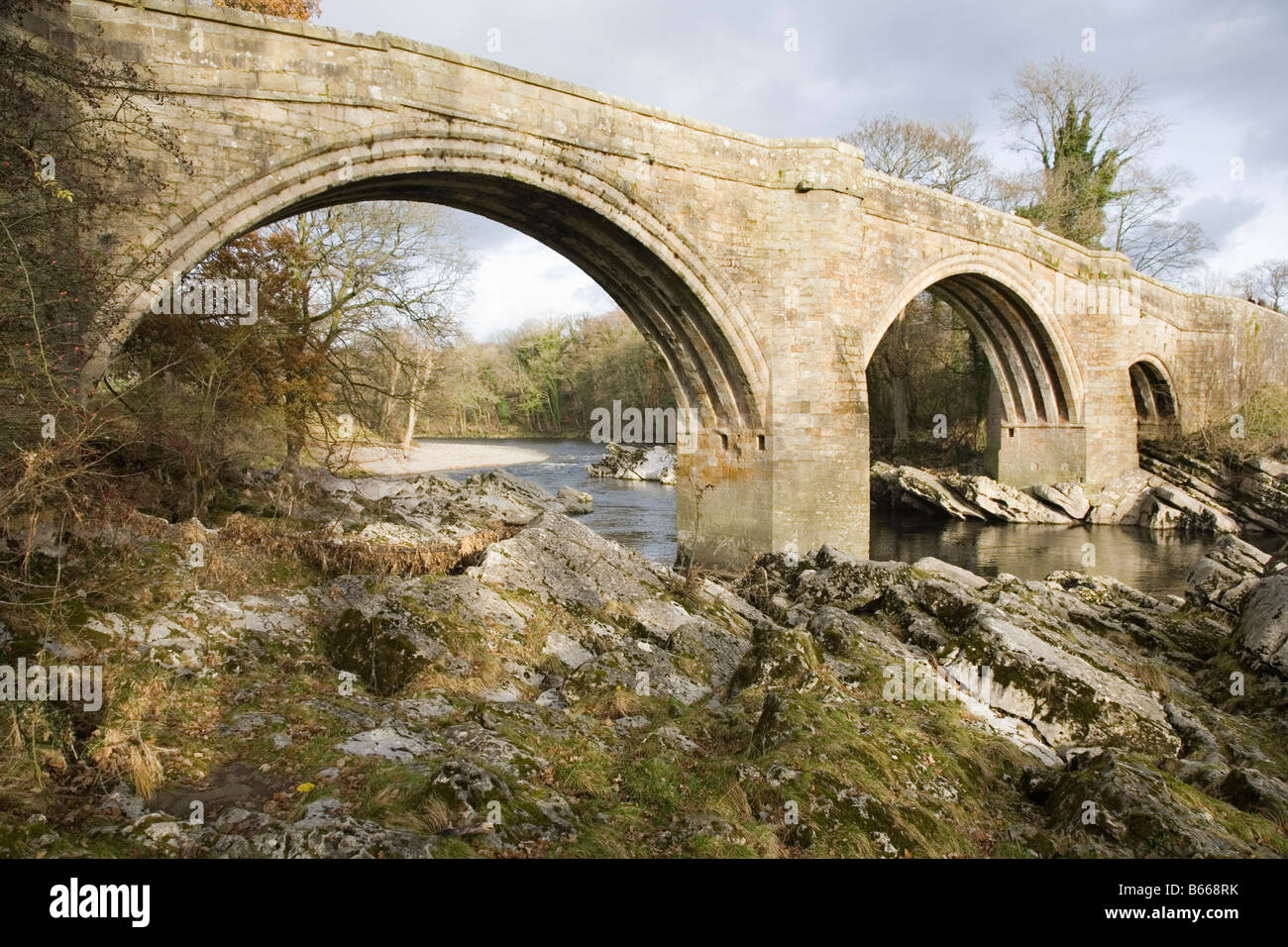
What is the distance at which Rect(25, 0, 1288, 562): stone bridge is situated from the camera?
26.3ft

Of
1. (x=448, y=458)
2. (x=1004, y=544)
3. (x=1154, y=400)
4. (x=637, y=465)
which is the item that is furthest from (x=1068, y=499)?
(x=448, y=458)

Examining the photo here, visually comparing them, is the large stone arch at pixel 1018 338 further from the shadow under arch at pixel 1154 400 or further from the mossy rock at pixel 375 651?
the mossy rock at pixel 375 651

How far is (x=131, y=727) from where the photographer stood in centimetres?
400

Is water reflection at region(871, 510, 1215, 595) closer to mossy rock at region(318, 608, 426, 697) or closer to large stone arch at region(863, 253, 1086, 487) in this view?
large stone arch at region(863, 253, 1086, 487)

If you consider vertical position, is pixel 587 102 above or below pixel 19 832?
above

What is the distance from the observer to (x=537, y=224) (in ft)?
39.3

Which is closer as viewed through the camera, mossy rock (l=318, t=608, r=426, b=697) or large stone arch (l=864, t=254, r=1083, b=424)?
mossy rock (l=318, t=608, r=426, b=697)

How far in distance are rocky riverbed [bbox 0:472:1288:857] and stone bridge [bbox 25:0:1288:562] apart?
358 centimetres

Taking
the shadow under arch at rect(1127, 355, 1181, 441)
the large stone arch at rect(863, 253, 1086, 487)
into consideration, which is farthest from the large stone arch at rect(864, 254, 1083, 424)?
the shadow under arch at rect(1127, 355, 1181, 441)

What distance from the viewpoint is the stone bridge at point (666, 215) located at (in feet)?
26.3

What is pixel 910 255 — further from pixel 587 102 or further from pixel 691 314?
pixel 587 102

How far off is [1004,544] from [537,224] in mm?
12607

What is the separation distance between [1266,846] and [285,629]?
594cm
